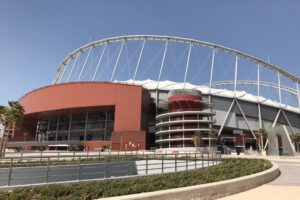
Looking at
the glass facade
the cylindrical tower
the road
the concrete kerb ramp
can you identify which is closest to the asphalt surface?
the road

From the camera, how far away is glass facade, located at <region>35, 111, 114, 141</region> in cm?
9900

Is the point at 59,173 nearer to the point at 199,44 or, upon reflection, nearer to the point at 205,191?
the point at 205,191

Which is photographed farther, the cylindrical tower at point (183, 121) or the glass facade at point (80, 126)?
the glass facade at point (80, 126)

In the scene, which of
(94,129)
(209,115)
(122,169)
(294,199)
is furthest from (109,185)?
(94,129)

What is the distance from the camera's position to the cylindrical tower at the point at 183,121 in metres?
86.2

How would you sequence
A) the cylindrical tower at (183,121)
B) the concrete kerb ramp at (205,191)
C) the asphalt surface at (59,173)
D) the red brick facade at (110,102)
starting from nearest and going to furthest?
1. the concrete kerb ramp at (205,191)
2. the asphalt surface at (59,173)
3. the red brick facade at (110,102)
4. the cylindrical tower at (183,121)

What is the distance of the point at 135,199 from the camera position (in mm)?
9383

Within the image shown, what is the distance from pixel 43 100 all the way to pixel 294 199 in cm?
9339

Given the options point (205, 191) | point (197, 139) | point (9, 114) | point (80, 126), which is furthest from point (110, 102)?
point (205, 191)

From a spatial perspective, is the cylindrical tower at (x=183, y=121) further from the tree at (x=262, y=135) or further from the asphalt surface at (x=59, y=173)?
the asphalt surface at (x=59, y=173)

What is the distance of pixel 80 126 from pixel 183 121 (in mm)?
38057

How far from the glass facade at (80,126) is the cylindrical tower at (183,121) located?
1715 cm

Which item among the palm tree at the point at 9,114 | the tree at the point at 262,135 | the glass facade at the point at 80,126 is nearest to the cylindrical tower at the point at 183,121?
the tree at the point at 262,135

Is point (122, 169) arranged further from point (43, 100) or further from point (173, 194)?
point (43, 100)
